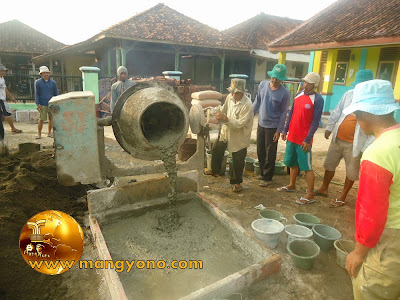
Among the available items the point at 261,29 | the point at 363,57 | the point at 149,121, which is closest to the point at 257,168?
the point at 149,121

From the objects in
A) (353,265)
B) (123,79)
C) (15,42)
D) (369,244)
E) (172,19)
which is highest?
(172,19)

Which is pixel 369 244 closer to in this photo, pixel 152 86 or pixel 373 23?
pixel 152 86

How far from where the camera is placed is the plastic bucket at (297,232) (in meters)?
2.94

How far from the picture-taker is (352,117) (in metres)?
3.78

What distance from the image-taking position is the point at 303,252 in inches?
113

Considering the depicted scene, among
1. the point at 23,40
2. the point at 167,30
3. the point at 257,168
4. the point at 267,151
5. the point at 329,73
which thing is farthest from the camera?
the point at 23,40

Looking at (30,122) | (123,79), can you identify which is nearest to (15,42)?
(30,122)

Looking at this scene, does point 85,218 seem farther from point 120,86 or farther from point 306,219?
point 120,86

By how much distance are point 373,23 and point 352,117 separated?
7.35 m

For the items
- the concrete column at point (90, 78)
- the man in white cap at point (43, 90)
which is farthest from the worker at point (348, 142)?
the concrete column at point (90, 78)

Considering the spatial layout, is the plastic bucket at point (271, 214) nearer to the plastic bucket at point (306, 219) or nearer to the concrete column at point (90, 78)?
the plastic bucket at point (306, 219)

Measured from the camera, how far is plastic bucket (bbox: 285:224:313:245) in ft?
9.65

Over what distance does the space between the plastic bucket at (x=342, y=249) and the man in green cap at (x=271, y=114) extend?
1.89 m

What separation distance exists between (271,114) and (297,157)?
31.2 inches
